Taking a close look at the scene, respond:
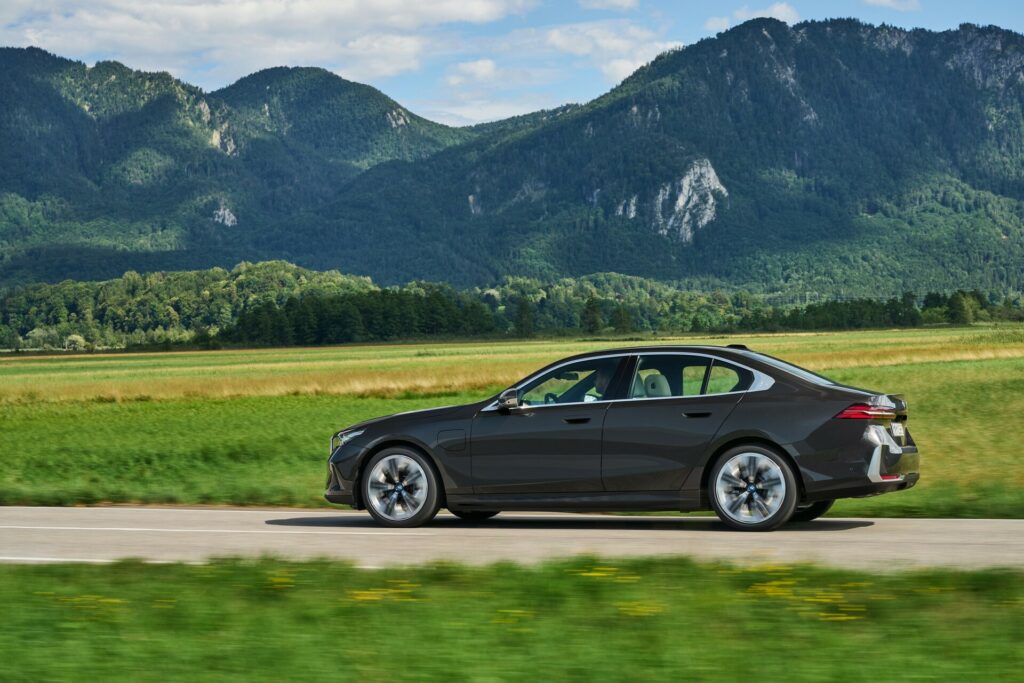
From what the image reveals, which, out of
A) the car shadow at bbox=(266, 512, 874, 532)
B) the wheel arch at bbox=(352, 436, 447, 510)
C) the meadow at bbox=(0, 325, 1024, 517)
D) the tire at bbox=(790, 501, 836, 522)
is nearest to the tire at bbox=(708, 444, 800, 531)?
the car shadow at bbox=(266, 512, 874, 532)

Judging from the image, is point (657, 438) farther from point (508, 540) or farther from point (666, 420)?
point (508, 540)

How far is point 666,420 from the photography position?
41.8ft

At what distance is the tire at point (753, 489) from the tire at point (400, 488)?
2704mm

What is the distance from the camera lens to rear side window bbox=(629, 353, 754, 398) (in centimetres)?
1281

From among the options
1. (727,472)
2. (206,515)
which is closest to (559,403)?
(727,472)

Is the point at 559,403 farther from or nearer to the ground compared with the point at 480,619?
farther from the ground

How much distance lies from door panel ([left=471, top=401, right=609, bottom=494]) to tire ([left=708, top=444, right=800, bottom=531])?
1105 mm

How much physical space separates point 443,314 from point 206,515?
150856 millimetres

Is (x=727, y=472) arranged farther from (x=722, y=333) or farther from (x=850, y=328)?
(x=850, y=328)

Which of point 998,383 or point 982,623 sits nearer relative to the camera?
point 982,623

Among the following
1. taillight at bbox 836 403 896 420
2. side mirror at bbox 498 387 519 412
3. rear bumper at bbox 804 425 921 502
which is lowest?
rear bumper at bbox 804 425 921 502

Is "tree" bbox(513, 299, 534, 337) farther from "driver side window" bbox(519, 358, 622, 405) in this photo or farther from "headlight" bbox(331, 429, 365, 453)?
"driver side window" bbox(519, 358, 622, 405)

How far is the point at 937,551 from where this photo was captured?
10797 mm

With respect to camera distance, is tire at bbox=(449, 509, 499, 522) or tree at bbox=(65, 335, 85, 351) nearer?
tire at bbox=(449, 509, 499, 522)
